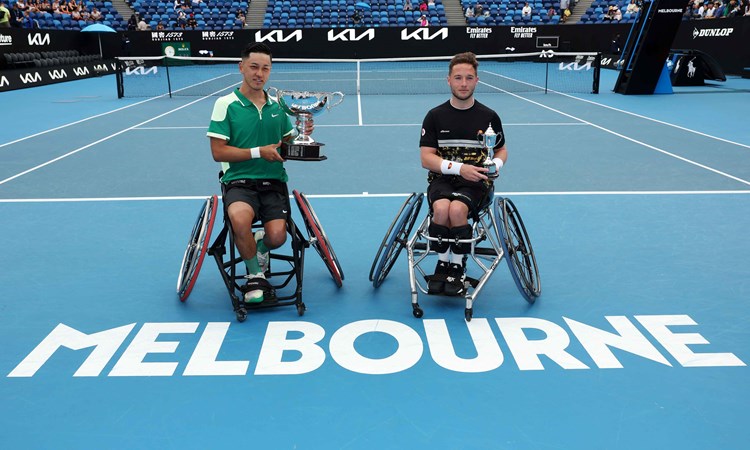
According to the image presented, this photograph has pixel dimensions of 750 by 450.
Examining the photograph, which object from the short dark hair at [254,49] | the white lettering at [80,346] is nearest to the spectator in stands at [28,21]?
the short dark hair at [254,49]

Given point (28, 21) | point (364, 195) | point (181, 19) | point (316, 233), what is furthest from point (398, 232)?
point (181, 19)

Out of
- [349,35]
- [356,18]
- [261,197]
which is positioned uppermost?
[356,18]

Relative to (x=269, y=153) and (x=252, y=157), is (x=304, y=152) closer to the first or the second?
(x=269, y=153)

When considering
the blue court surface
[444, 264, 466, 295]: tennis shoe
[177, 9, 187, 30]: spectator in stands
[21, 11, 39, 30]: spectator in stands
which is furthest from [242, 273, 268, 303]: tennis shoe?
[177, 9, 187, 30]: spectator in stands

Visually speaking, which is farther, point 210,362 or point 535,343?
point 535,343

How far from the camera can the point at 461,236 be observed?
4.38 m

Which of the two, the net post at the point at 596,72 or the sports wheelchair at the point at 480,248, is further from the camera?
the net post at the point at 596,72

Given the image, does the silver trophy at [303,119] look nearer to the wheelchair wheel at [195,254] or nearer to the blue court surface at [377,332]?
the wheelchair wheel at [195,254]

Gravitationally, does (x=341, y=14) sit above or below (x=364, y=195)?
above

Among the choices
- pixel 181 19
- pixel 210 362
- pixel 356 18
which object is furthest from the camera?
pixel 356 18

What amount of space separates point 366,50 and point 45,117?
735 inches

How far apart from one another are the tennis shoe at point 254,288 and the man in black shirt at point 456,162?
1.15 meters

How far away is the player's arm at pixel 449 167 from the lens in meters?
4.27

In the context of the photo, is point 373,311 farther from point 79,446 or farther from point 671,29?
point 671,29
